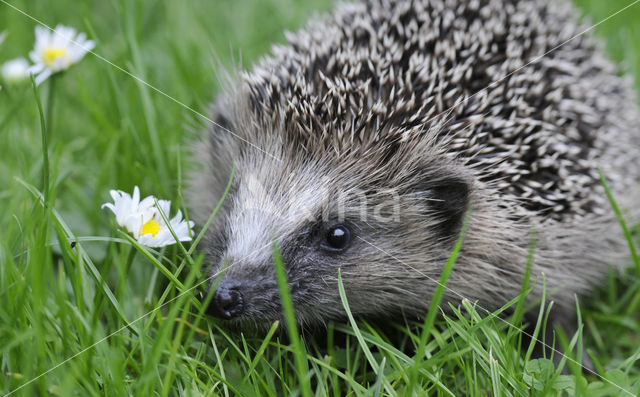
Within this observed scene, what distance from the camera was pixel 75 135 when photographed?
10.8ft

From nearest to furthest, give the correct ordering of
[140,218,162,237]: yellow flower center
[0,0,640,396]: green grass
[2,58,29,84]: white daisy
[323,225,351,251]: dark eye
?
[0,0,640,396]: green grass → [140,218,162,237]: yellow flower center → [323,225,351,251]: dark eye → [2,58,29,84]: white daisy

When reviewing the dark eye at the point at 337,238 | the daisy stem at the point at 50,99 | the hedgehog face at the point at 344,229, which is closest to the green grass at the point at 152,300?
the daisy stem at the point at 50,99

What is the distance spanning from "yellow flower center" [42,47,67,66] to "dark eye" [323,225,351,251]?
4.86ft

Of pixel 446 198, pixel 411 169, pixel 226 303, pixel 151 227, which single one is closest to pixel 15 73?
pixel 151 227

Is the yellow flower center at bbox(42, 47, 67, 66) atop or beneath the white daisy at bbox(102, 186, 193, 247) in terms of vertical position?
atop

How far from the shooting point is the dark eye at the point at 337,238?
2.09 metres

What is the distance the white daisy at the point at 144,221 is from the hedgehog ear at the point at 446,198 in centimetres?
83

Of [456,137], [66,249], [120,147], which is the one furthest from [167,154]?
[456,137]

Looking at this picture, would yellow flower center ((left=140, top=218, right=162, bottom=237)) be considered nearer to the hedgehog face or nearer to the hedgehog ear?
the hedgehog face

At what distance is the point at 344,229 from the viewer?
2107 mm

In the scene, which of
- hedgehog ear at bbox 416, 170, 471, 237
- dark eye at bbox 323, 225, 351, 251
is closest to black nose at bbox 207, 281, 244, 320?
dark eye at bbox 323, 225, 351, 251

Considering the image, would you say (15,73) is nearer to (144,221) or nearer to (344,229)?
(144,221)

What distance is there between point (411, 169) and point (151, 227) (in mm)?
889

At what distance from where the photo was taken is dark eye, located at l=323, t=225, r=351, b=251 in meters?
2.09
